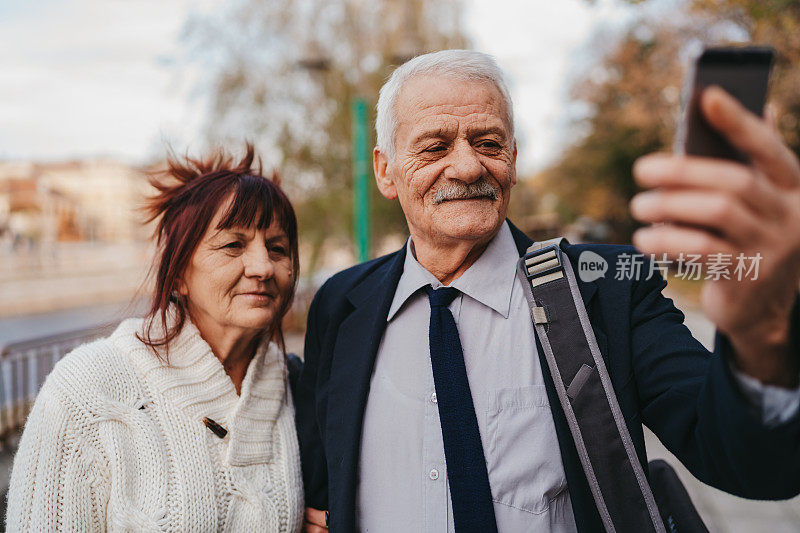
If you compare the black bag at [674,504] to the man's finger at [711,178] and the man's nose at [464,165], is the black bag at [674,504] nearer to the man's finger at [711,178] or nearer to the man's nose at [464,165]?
the man's nose at [464,165]

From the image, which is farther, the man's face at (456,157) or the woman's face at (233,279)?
the woman's face at (233,279)

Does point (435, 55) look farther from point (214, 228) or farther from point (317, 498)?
point (317, 498)

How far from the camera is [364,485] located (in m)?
1.76

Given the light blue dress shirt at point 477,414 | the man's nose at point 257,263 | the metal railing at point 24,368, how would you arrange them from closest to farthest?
the light blue dress shirt at point 477,414 < the man's nose at point 257,263 < the metal railing at point 24,368

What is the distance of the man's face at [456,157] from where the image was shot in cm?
178

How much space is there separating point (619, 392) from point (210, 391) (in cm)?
132

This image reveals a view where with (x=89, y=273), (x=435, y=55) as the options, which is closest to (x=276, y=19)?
(x=435, y=55)

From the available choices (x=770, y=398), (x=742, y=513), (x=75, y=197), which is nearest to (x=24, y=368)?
(x=770, y=398)

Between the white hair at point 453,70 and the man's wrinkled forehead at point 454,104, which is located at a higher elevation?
the white hair at point 453,70

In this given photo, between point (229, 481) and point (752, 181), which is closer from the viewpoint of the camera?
point (752, 181)

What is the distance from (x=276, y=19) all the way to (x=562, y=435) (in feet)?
36.5

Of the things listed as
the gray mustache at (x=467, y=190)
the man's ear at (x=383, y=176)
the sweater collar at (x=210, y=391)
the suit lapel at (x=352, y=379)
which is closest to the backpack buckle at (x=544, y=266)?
the gray mustache at (x=467, y=190)

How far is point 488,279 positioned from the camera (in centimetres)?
180

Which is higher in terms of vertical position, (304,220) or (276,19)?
(276,19)
